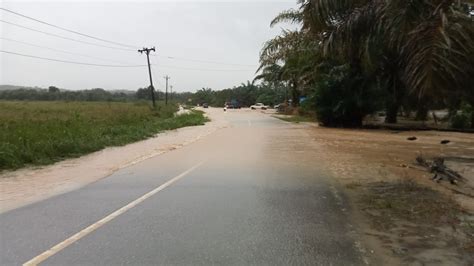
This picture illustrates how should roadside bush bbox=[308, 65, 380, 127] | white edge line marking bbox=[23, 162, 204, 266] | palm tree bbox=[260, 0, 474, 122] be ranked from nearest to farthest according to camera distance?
white edge line marking bbox=[23, 162, 204, 266], palm tree bbox=[260, 0, 474, 122], roadside bush bbox=[308, 65, 380, 127]

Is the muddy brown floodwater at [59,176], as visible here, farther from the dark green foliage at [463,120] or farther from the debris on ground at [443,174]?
the dark green foliage at [463,120]

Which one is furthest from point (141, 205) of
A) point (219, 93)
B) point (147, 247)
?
point (219, 93)

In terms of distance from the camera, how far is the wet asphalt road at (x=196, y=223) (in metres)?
5.91

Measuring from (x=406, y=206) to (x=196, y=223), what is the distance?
3.72m

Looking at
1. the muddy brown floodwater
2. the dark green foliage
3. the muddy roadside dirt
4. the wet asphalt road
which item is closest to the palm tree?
the muddy roadside dirt

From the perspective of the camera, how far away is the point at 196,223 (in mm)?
7562

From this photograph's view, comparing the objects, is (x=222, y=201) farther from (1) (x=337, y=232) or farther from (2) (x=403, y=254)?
(2) (x=403, y=254)

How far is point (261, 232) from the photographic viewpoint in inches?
277

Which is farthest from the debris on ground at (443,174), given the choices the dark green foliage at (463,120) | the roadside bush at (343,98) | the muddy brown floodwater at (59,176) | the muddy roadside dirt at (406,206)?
the dark green foliage at (463,120)

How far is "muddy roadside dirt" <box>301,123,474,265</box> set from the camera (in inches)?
245

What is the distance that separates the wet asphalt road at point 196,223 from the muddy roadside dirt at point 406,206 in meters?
0.39

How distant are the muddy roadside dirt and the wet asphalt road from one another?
0.39m

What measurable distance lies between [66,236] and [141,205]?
2.25m

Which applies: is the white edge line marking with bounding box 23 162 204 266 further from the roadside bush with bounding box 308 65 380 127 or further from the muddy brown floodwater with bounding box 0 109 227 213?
the roadside bush with bounding box 308 65 380 127
